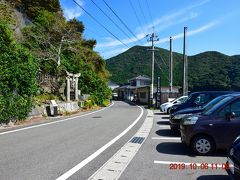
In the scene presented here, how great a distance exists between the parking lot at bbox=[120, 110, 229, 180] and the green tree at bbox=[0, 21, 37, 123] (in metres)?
8.67

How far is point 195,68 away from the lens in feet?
251

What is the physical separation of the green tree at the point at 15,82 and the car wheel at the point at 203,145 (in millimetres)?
10174

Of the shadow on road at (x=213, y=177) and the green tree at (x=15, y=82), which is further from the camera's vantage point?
the green tree at (x=15, y=82)

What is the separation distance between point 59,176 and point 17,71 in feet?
41.5

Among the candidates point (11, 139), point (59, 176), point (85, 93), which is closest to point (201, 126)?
point (59, 176)

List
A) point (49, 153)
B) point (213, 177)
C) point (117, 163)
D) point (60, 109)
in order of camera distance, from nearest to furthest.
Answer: point (213, 177) < point (117, 163) < point (49, 153) < point (60, 109)

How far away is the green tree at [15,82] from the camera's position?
675 inches

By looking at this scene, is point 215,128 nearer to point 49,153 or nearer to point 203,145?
point 203,145

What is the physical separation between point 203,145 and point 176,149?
1161 millimetres

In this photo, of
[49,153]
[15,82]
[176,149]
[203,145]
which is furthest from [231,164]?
[15,82]

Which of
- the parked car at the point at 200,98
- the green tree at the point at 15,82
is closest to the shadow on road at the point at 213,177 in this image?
the parked car at the point at 200,98

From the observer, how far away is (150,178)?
22.7 feet

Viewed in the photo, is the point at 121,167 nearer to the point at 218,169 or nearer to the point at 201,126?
the point at 218,169

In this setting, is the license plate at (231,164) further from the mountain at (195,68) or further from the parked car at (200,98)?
the mountain at (195,68)
